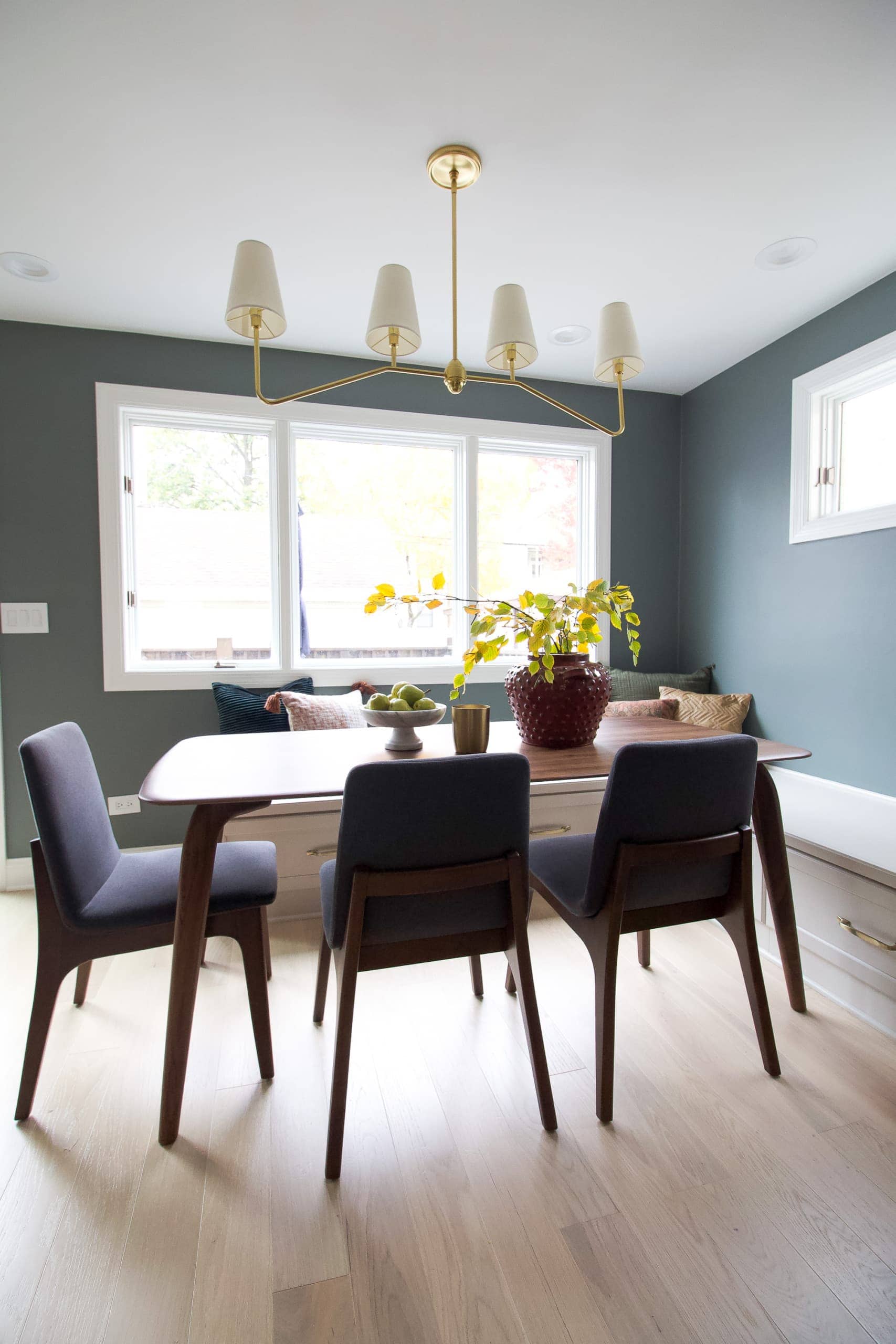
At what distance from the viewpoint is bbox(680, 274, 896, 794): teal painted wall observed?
2465 millimetres

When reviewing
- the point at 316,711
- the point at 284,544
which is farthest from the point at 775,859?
the point at 284,544

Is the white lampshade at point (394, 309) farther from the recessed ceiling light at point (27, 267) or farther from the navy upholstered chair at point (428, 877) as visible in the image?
the recessed ceiling light at point (27, 267)

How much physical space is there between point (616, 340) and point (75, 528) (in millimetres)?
2398

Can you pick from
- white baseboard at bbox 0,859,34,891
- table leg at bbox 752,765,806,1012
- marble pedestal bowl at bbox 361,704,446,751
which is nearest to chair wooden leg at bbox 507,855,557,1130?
marble pedestal bowl at bbox 361,704,446,751

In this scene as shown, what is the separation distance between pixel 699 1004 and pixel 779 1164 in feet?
1.84

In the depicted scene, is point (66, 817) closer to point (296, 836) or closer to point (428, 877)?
point (428, 877)

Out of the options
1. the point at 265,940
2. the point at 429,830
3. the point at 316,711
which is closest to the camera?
the point at 429,830

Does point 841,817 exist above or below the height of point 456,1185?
above

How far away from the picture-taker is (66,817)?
1.33m

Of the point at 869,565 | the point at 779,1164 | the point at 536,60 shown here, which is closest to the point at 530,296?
the point at 536,60

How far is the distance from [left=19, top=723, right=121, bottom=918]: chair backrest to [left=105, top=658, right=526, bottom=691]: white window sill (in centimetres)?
140

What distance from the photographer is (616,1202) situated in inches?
46.0

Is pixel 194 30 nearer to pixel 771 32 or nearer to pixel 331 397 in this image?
pixel 771 32

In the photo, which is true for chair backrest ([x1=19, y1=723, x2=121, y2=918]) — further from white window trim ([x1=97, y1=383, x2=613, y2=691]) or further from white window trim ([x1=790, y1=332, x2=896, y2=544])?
white window trim ([x1=790, y1=332, x2=896, y2=544])
